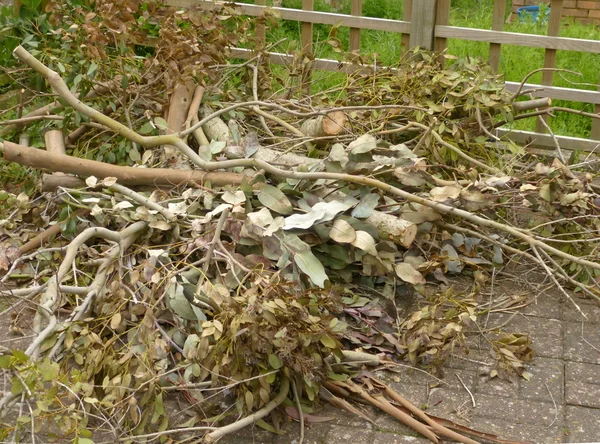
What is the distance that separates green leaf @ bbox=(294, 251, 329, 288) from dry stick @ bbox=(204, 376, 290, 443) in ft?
1.31

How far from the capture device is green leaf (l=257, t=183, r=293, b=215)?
11.8 feet

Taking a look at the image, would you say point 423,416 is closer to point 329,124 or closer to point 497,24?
point 329,124

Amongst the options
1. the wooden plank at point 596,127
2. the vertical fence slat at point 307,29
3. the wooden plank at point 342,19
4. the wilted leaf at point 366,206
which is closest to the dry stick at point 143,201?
the wilted leaf at point 366,206

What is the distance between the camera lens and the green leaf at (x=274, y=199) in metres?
3.60

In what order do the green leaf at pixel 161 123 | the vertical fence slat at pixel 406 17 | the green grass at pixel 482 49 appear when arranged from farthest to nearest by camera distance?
1. the green grass at pixel 482 49
2. the vertical fence slat at pixel 406 17
3. the green leaf at pixel 161 123

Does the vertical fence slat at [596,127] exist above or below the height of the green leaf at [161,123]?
below

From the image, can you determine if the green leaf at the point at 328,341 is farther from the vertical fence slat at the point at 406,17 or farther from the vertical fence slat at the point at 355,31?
the vertical fence slat at the point at 355,31

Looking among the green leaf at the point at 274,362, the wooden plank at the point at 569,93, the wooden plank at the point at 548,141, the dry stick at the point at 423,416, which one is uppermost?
the wooden plank at the point at 569,93

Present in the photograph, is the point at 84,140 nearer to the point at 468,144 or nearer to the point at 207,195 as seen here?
the point at 207,195

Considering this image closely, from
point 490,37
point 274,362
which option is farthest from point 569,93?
point 274,362

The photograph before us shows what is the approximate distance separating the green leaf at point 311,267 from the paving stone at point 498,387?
697mm

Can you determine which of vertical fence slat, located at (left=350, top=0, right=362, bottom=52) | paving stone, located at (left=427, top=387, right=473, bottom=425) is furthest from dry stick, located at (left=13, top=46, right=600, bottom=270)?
vertical fence slat, located at (left=350, top=0, right=362, bottom=52)

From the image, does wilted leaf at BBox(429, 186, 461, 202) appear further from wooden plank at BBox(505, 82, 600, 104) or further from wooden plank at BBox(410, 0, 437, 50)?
wooden plank at BBox(410, 0, 437, 50)

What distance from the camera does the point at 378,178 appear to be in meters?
3.85
